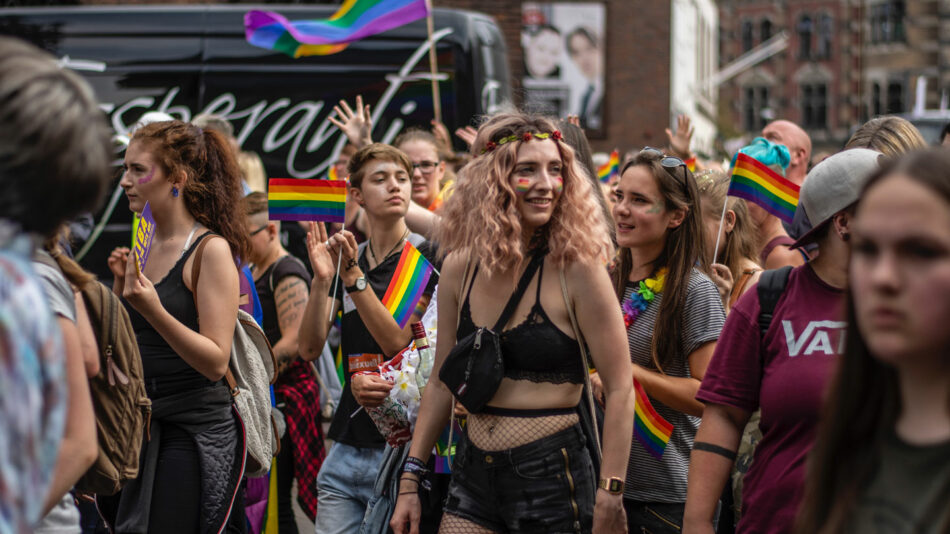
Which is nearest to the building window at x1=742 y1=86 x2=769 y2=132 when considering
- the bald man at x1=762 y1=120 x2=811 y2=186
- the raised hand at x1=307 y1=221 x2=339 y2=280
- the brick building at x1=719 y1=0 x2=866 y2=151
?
the brick building at x1=719 y1=0 x2=866 y2=151

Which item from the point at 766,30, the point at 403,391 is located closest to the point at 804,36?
the point at 766,30

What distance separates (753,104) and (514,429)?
216 ft

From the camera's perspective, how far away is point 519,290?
351cm

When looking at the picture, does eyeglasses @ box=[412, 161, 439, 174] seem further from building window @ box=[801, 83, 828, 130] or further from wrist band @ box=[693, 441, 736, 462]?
building window @ box=[801, 83, 828, 130]

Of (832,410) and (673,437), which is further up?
(832,410)

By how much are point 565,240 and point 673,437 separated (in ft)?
2.93

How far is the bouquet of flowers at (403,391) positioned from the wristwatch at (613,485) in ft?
3.14

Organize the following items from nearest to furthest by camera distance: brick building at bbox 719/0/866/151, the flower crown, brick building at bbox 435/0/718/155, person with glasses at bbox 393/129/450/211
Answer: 1. the flower crown
2. person with glasses at bbox 393/129/450/211
3. brick building at bbox 435/0/718/155
4. brick building at bbox 719/0/866/151

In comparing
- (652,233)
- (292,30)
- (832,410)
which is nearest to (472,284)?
(652,233)

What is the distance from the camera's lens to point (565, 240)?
3521 mm

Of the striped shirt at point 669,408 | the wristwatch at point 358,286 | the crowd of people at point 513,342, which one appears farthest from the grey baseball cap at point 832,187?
the wristwatch at point 358,286

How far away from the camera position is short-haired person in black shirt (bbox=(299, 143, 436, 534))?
4414 millimetres

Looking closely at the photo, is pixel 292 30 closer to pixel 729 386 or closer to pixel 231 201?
pixel 231 201

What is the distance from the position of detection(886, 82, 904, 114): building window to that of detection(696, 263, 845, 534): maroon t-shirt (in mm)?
64103
